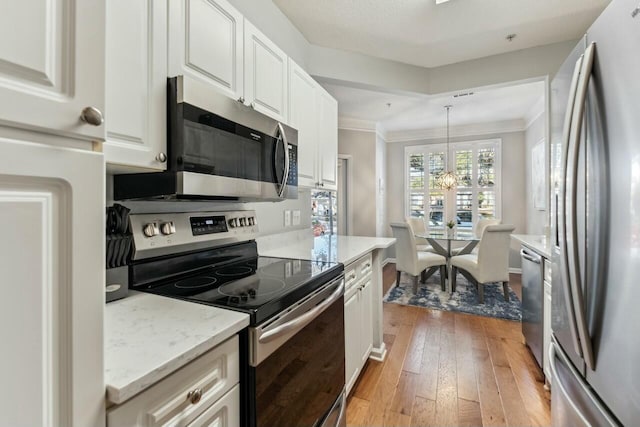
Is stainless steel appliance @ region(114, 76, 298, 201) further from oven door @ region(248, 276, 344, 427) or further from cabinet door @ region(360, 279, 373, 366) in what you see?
cabinet door @ region(360, 279, 373, 366)

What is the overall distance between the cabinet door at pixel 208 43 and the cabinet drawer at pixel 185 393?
3.17 feet

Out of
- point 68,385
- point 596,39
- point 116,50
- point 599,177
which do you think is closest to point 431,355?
point 599,177

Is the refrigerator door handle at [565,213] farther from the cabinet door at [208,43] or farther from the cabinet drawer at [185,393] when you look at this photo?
the cabinet door at [208,43]

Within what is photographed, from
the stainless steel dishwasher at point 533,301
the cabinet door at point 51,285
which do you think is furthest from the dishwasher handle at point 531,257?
the cabinet door at point 51,285

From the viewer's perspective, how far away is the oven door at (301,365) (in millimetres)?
888

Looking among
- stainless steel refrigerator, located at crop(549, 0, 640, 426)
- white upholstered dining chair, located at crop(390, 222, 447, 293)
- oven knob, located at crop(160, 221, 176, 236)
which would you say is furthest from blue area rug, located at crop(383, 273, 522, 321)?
oven knob, located at crop(160, 221, 176, 236)

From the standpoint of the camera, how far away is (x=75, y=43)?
0.51 m

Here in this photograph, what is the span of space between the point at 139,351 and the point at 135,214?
0.66 metres

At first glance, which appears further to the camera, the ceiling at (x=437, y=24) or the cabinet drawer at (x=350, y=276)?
the ceiling at (x=437, y=24)

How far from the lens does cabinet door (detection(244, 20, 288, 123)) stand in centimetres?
150

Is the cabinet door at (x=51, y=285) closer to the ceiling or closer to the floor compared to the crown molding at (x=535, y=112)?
closer to the floor

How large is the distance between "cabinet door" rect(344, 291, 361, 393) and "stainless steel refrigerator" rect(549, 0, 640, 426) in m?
1.00

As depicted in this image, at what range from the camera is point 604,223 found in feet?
2.77

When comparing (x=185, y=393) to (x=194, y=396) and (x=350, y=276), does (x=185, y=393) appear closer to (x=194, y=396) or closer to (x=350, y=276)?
(x=194, y=396)
